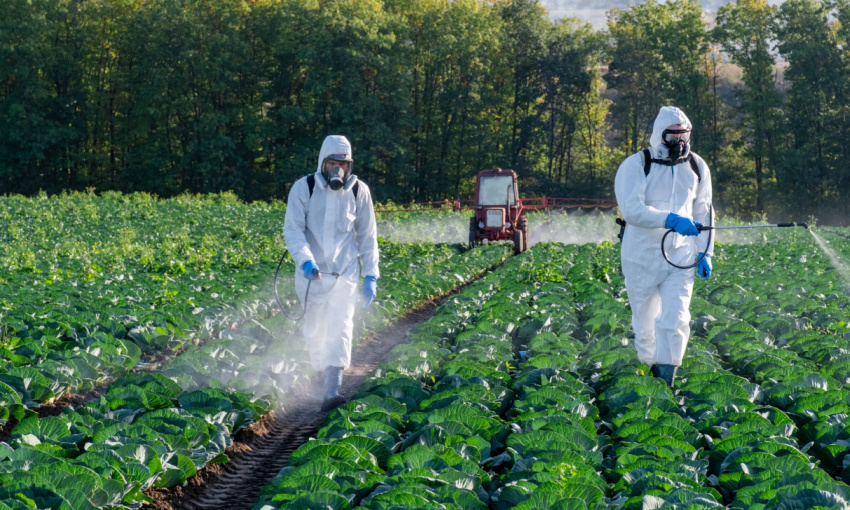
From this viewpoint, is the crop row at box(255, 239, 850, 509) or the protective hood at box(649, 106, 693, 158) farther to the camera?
the protective hood at box(649, 106, 693, 158)

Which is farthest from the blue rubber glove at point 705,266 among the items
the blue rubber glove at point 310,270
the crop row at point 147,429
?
the crop row at point 147,429

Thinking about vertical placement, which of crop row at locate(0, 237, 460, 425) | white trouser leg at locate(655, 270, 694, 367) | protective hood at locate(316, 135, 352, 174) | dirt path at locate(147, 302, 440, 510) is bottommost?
dirt path at locate(147, 302, 440, 510)

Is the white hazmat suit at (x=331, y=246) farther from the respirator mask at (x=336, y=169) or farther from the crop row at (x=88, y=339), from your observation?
the crop row at (x=88, y=339)

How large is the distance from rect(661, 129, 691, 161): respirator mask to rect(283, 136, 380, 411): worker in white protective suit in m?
2.48

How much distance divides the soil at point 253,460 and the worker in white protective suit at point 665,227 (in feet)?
9.37

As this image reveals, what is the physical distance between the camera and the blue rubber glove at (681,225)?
605cm

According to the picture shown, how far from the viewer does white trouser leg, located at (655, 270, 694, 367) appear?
634 cm

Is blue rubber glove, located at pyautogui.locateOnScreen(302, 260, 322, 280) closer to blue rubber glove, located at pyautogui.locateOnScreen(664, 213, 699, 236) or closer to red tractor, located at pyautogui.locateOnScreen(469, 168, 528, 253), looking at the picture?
blue rubber glove, located at pyautogui.locateOnScreen(664, 213, 699, 236)

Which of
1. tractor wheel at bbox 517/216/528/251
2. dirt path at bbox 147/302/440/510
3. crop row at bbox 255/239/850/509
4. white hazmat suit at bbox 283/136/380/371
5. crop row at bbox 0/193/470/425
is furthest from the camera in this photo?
tractor wheel at bbox 517/216/528/251

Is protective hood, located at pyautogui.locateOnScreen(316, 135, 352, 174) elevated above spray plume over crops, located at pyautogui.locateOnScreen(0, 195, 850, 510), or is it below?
above

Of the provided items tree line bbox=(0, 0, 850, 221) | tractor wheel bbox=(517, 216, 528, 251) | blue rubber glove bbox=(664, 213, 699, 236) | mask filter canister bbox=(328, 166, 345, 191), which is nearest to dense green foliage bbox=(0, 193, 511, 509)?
mask filter canister bbox=(328, 166, 345, 191)

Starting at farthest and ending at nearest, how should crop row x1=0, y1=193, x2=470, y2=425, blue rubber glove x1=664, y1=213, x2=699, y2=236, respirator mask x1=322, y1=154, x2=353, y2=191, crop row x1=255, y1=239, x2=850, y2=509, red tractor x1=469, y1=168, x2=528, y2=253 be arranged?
1. red tractor x1=469, y1=168, x2=528, y2=253
2. crop row x1=0, y1=193, x2=470, y2=425
3. respirator mask x1=322, y1=154, x2=353, y2=191
4. blue rubber glove x1=664, y1=213, x2=699, y2=236
5. crop row x1=255, y1=239, x2=850, y2=509

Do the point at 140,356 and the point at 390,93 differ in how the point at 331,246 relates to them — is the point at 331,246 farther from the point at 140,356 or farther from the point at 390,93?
the point at 390,93

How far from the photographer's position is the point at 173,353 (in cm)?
898
